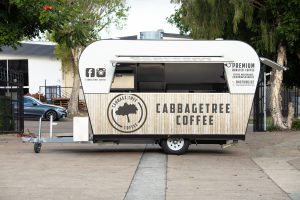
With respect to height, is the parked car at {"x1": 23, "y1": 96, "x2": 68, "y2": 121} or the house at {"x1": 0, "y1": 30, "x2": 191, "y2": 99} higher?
the house at {"x1": 0, "y1": 30, "x2": 191, "y2": 99}

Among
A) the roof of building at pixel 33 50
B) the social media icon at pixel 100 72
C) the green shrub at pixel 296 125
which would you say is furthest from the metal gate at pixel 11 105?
the roof of building at pixel 33 50

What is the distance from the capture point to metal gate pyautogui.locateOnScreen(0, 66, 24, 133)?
78.3 ft

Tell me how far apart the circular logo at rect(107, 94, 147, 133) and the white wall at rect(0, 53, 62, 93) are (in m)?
35.6

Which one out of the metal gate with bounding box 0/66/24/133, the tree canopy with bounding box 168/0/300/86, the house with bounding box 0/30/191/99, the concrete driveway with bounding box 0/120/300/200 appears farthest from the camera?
the house with bounding box 0/30/191/99

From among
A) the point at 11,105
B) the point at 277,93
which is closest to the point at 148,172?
the point at 11,105

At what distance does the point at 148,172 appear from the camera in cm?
1341

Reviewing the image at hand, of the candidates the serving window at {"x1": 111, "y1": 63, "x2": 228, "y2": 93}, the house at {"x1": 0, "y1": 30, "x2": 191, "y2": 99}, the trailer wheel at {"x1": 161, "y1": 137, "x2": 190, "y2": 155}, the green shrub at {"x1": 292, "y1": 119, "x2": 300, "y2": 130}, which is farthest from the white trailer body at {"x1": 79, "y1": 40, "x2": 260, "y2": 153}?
the house at {"x1": 0, "y1": 30, "x2": 191, "y2": 99}

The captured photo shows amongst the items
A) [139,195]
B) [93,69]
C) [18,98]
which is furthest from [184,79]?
[18,98]

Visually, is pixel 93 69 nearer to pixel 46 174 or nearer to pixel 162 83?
pixel 162 83

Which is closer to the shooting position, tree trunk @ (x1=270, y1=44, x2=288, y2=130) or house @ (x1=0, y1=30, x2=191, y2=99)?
tree trunk @ (x1=270, y1=44, x2=288, y2=130)

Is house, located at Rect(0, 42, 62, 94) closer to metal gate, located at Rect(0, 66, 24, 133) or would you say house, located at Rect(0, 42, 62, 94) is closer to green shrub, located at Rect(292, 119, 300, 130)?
metal gate, located at Rect(0, 66, 24, 133)

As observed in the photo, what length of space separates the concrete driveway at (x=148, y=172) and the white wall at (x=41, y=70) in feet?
104

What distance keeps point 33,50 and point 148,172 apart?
4028 centimetres

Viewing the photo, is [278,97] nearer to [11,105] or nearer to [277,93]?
[277,93]
